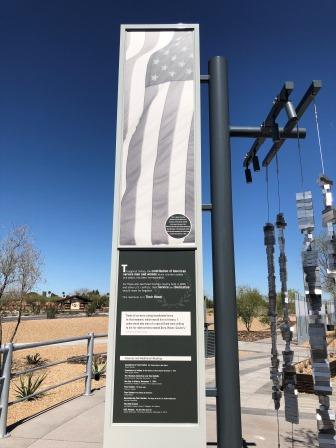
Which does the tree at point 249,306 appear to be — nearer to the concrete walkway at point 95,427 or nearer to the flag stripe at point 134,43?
the concrete walkway at point 95,427

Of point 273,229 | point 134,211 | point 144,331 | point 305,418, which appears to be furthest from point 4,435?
point 305,418

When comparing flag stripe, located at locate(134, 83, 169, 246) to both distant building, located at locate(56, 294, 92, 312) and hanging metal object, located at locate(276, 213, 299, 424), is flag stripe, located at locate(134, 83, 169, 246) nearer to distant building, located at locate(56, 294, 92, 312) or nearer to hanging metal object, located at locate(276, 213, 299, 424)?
hanging metal object, located at locate(276, 213, 299, 424)

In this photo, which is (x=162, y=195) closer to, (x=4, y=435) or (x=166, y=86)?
(x=166, y=86)

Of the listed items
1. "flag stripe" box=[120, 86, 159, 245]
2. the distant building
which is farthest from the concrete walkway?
the distant building

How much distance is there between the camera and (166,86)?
3.45m

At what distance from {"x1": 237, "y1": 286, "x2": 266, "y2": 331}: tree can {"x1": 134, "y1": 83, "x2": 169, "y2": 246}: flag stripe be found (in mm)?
30758

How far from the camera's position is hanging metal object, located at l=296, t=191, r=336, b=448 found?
2691 mm

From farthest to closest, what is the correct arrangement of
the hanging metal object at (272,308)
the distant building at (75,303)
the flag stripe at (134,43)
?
the distant building at (75,303) < the hanging metal object at (272,308) < the flag stripe at (134,43)

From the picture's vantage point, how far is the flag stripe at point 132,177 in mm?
3223

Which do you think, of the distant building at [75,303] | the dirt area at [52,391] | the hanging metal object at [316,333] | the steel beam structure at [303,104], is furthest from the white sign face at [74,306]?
the hanging metal object at [316,333]

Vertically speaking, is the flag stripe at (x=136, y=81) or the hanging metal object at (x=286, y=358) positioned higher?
the flag stripe at (x=136, y=81)

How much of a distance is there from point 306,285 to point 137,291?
126 centimetres

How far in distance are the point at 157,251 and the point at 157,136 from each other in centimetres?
97

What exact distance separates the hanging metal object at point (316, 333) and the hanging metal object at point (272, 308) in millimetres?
939
